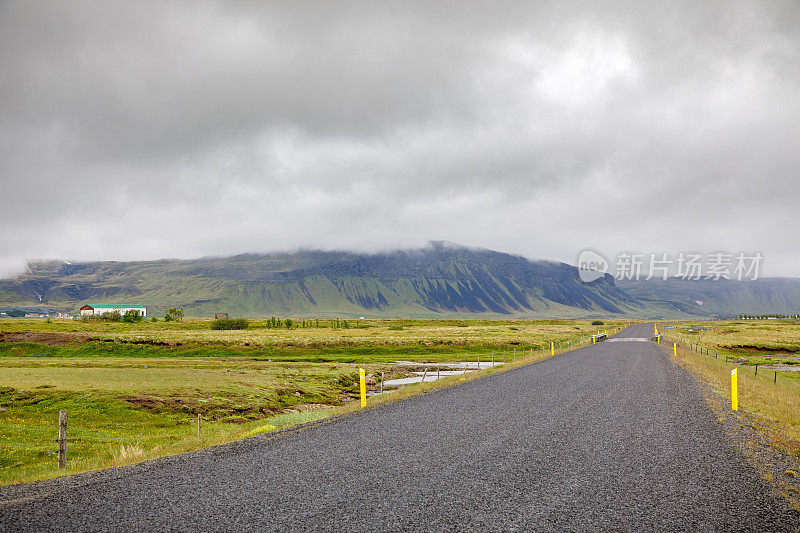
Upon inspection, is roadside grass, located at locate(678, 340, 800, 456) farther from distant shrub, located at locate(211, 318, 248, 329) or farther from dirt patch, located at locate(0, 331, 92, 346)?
distant shrub, located at locate(211, 318, 248, 329)

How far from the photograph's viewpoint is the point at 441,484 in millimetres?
9867

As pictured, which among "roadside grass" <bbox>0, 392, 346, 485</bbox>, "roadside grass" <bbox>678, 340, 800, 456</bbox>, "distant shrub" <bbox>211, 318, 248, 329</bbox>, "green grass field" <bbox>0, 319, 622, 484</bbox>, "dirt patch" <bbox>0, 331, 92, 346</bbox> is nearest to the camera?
"roadside grass" <bbox>678, 340, 800, 456</bbox>

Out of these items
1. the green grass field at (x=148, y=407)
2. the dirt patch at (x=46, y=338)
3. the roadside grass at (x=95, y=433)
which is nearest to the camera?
the roadside grass at (x=95, y=433)

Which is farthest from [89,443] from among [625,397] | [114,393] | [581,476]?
[625,397]

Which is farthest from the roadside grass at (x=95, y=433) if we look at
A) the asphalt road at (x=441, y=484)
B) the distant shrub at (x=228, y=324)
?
the distant shrub at (x=228, y=324)

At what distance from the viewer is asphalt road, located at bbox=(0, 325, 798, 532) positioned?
7938 millimetres

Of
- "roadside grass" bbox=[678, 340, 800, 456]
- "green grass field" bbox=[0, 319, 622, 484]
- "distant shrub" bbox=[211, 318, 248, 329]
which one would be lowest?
"distant shrub" bbox=[211, 318, 248, 329]

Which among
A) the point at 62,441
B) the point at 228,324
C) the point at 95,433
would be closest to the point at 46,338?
the point at 228,324

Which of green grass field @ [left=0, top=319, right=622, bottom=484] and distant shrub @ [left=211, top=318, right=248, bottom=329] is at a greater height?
green grass field @ [left=0, top=319, right=622, bottom=484]

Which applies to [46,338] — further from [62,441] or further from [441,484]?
[441,484]

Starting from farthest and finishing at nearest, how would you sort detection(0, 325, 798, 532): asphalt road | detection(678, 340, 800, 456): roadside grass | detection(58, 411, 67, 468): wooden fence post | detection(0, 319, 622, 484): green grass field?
detection(0, 319, 622, 484): green grass field < detection(678, 340, 800, 456): roadside grass < detection(58, 411, 67, 468): wooden fence post < detection(0, 325, 798, 532): asphalt road

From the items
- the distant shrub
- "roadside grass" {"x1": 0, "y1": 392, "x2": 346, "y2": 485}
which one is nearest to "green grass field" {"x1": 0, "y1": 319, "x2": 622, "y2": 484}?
"roadside grass" {"x1": 0, "y1": 392, "x2": 346, "y2": 485}

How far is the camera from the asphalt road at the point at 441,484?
313 inches

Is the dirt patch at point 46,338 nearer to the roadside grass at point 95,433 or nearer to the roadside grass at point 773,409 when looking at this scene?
the roadside grass at point 95,433
